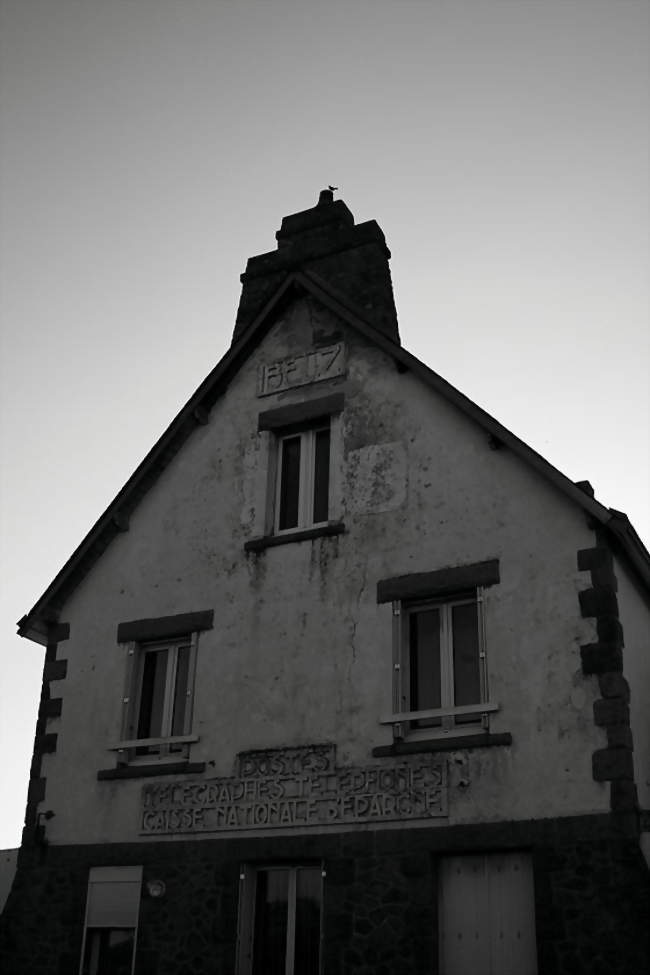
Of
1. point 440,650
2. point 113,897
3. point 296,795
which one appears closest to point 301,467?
point 440,650

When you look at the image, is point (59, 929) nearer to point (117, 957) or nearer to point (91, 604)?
point (117, 957)

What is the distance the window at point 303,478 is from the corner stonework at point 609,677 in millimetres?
4008

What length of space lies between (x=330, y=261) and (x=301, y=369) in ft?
9.28

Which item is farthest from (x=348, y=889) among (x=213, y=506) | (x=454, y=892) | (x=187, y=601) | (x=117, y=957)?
(x=213, y=506)

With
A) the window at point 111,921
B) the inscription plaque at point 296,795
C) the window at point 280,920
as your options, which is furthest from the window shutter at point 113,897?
the window at point 280,920

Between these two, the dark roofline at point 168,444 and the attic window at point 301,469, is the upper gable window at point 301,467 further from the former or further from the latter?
the dark roofline at point 168,444

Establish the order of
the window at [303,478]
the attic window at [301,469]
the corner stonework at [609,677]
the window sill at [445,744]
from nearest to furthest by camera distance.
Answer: the corner stonework at [609,677] → the window sill at [445,744] → the attic window at [301,469] → the window at [303,478]

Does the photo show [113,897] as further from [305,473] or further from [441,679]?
[305,473]

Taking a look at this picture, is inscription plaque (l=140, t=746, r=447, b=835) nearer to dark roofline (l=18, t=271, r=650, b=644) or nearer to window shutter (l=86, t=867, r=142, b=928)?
window shutter (l=86, t=867, r=142, b=928)

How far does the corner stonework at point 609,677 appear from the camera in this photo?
11.4 meters

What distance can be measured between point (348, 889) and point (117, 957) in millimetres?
3332

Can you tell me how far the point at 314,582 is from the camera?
46.9 ft

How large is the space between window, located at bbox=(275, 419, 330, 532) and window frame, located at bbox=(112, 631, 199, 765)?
84.1 inches

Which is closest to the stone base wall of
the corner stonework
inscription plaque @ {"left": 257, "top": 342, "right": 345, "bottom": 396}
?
the corner stonework
